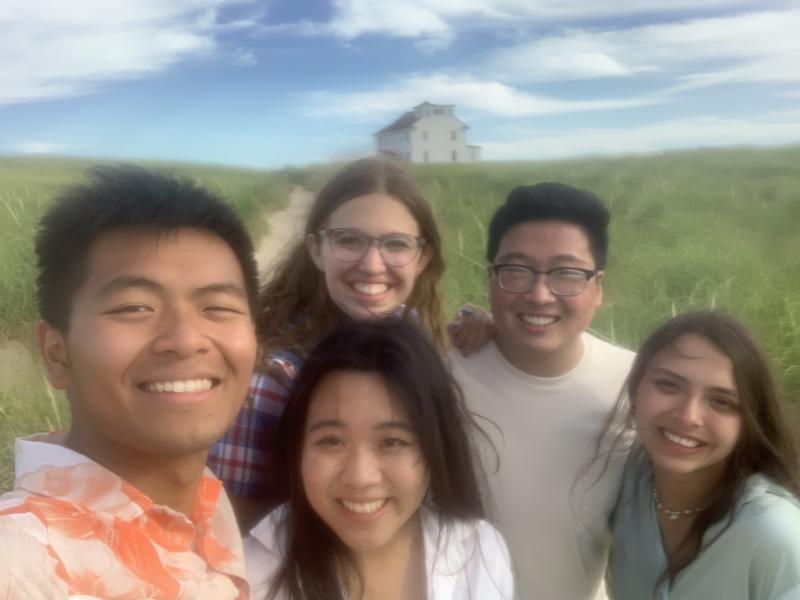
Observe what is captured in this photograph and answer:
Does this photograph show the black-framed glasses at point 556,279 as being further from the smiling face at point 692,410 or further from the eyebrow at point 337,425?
the eyebrow at point 337,425

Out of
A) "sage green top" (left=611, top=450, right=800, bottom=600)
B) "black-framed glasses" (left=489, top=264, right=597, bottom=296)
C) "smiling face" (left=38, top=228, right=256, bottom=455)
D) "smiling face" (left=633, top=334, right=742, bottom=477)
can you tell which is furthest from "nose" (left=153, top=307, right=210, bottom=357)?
"sage green top" (left=611, top=450, right=800, bottom=600)

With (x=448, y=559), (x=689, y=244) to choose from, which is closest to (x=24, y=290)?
(x=448, y=559)

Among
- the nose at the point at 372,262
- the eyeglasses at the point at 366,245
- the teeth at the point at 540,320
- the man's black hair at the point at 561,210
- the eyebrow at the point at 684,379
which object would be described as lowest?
the eyebrow at the point at 684,379

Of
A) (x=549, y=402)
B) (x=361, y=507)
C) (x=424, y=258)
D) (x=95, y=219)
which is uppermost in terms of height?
(x=95, y=219)

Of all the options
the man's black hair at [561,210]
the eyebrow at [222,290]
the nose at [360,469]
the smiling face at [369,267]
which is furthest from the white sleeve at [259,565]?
the man's black hair at [561,210]

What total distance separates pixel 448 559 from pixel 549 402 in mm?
749

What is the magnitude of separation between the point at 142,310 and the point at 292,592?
0.83 meters

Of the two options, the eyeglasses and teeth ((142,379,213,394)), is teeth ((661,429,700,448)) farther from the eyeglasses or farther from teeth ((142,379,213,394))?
teeth ((142,379,213,394))

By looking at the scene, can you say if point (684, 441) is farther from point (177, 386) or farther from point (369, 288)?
point (177, 386)

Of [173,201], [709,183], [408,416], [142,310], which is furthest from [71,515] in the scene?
[709,183]

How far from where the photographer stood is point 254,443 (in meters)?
2.05

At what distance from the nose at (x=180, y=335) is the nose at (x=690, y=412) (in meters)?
1.39

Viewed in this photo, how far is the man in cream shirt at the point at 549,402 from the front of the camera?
7.80ft

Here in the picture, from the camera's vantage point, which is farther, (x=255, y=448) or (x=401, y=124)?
(x=401, y=124)
